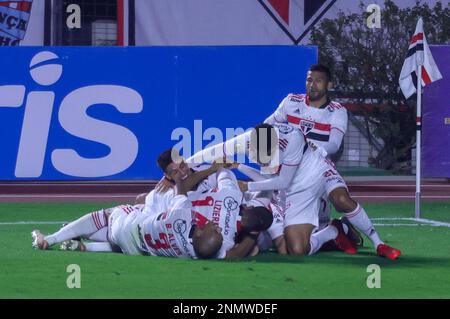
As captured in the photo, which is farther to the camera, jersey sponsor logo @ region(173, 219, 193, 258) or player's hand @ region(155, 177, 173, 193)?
player's hand @ region(155, 177, 173, 193)

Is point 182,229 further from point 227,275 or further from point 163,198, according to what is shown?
point 227,275

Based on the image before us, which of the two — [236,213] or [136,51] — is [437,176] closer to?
[136,51]

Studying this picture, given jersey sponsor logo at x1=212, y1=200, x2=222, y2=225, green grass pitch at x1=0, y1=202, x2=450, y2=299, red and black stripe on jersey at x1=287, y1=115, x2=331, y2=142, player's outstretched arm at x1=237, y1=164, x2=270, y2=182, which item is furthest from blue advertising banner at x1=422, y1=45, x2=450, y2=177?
jersey sponsor logo at x1=212, y1=200, x2=222, y2=225

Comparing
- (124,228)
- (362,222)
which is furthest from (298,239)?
(124,228)

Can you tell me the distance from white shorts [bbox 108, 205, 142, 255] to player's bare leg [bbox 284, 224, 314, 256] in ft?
4.87

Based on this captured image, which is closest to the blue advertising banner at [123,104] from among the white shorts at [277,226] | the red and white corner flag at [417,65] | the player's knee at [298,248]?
the red and white corner flag at [417,65]

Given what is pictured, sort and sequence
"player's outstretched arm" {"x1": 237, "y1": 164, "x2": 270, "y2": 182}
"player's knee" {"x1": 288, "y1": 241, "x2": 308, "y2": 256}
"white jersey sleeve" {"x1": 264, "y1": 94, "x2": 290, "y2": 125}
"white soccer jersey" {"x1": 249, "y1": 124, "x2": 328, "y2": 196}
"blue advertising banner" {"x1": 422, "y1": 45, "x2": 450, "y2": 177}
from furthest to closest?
1. "blue advertising banner" {"x1": 422, "y1": 45, "x2": 450, "y2": 177}
2. "white jersey sleeve" {"x1": 264, "y1": 94, "x2": 290, "y2": 125}
3. "player's outstretched arm" {"x1": 237, "y1": 164, "x2": 270, "y2": 182}
4. "player's knee" {"x1": 288, "y1": 241, "x2": 308, "y2": 256}
5. "white soccer jersey" {"x1": 249, "y1": 124, "x2": 328, "y2": 196}

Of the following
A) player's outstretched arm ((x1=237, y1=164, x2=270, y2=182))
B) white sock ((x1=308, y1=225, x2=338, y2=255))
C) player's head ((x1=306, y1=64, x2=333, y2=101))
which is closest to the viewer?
white sock ((x1=308, y1=225, x2=338, y2=255))

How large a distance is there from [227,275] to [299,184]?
2.06 m

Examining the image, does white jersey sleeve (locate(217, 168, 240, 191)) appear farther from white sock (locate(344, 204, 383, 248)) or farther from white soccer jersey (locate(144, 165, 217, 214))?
white sock (locate(344, 204, 383, 248))

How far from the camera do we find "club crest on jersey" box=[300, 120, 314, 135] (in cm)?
1316

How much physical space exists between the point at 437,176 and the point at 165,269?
12.2 meters

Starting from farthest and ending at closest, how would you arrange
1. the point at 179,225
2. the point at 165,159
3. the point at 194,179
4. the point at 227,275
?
the point at 194,179 → the point at 165,159 → the point at 179,225 → the point at 227,275

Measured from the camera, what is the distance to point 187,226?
36.5ft
